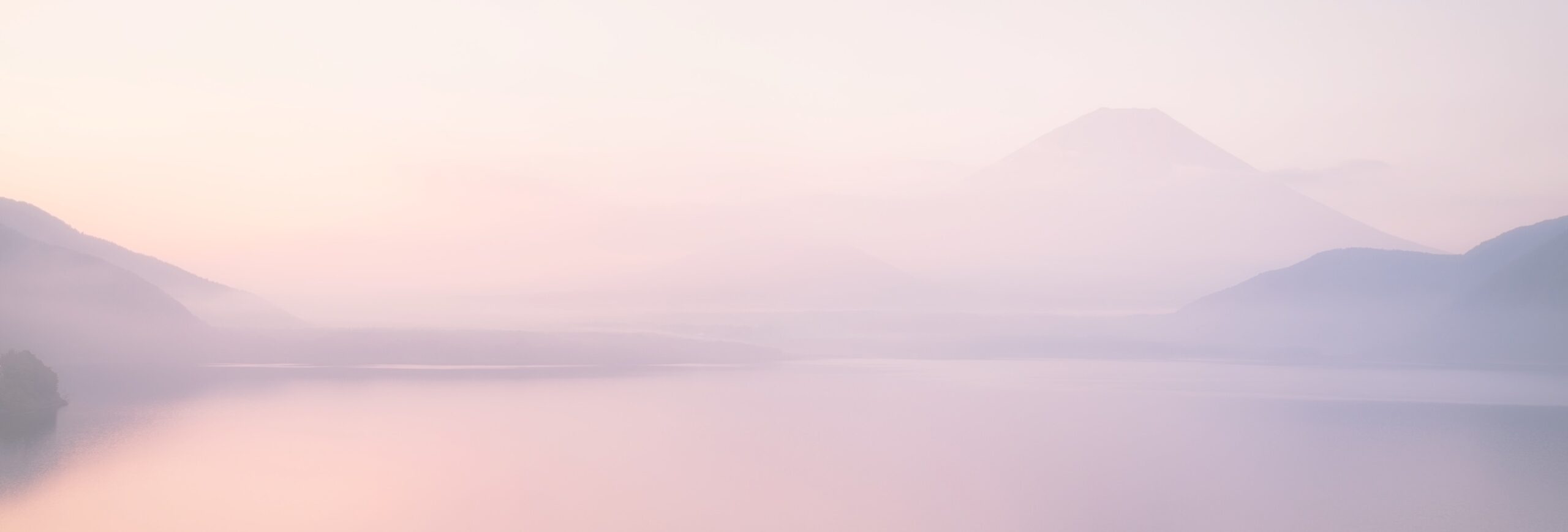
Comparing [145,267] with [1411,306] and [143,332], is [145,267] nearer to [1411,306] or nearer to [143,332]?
[143,332]

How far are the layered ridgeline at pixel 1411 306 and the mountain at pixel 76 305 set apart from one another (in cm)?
5988

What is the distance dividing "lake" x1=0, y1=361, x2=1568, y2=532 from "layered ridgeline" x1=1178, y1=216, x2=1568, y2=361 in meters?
18.9

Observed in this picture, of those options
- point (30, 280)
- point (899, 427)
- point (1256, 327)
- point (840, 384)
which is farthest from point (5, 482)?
point (1256, 327)

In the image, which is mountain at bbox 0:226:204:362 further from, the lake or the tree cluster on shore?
the tree cluster on shore

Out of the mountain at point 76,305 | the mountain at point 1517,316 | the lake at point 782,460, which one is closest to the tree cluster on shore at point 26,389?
the lake at point 782,460

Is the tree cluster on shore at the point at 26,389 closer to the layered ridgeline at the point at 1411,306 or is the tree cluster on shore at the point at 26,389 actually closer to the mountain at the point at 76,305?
the mountain at the point at 76,305

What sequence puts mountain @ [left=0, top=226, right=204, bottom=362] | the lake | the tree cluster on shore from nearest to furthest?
1. the lake
2. the tree cluster on shore
3. mountain @ [left=0, top=226, right=204, bottom=362]

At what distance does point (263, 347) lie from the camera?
4638cm

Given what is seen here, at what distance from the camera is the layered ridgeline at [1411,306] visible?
4769cm

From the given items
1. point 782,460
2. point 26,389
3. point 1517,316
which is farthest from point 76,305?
point 1517,316

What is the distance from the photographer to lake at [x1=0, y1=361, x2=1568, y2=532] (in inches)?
509

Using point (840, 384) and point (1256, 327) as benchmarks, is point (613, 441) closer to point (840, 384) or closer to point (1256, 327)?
point (840, 384)

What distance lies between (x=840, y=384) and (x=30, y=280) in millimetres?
28375

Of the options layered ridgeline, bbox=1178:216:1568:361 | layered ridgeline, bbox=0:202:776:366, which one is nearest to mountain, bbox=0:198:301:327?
layered ridgeline, bbox=0:202:776:366
